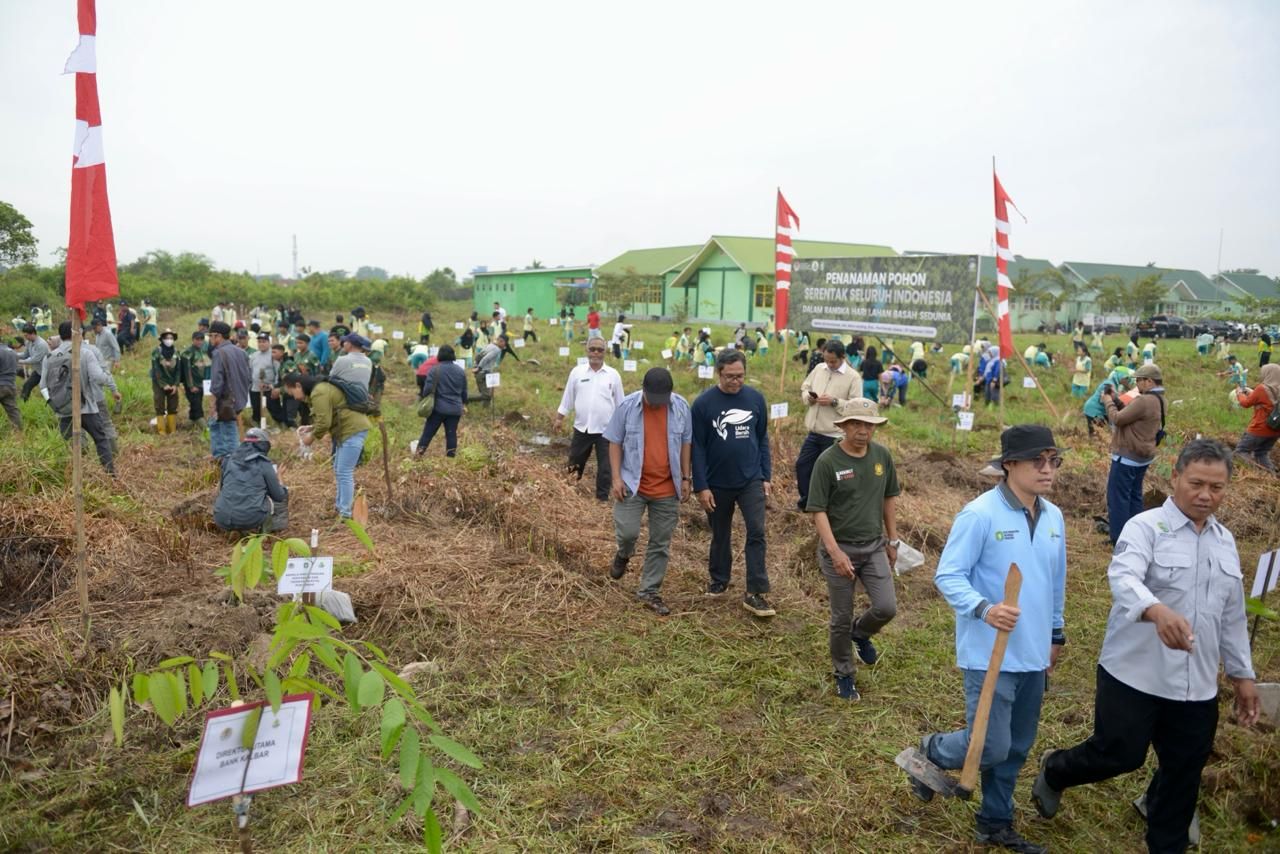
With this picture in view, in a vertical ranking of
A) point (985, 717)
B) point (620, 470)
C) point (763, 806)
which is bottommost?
point (763, 806)

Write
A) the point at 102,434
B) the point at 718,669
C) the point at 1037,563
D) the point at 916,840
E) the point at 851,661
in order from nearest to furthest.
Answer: the point at 1037,563, the point at 916,840, the point at 851,661, the point at 718,669, the point at 102,434

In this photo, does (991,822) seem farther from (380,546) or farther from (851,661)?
(380,546)

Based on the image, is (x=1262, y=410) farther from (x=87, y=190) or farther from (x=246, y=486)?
(x=87, y=190)

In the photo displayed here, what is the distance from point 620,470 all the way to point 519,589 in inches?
43.0

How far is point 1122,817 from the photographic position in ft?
11.2

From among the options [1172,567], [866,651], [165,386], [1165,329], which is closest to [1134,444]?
[866,651]

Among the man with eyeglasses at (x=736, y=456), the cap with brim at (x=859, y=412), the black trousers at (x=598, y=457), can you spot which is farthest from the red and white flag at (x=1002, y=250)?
the cap with brim at (x=859, y=412)

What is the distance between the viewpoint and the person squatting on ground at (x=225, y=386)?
8.79m

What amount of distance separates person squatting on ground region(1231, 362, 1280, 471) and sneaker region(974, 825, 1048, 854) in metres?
7.18

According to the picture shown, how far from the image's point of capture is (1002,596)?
121 inches

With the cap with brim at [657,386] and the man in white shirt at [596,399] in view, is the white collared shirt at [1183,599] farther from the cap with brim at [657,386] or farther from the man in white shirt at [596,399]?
the man in white shirt at [596,399]

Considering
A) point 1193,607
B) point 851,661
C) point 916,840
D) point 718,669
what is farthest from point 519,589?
point 1193,607

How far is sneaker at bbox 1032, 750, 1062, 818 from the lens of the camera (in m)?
3.30

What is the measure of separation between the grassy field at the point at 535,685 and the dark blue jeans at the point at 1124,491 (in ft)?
1.69
